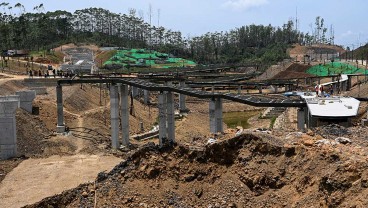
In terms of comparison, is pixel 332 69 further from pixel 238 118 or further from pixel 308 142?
pixel 308 142

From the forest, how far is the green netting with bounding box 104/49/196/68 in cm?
1738

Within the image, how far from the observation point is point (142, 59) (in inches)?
4582

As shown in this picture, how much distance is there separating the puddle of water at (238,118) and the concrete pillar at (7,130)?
96.0ft

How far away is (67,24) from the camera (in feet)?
471

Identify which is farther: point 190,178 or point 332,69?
point 332,69

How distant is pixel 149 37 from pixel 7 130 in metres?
132

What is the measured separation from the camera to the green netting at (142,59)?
356 ft

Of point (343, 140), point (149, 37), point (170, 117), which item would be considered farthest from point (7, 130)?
point (149, 37)

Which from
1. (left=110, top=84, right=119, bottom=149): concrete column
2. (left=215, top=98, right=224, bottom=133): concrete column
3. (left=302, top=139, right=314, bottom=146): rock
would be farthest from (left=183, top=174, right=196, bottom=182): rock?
(left=110, top=84, right=119, bottom=149): concrete column

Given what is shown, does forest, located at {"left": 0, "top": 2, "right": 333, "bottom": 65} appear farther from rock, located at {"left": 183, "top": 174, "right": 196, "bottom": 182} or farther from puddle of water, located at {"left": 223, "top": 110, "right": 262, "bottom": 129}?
rock, located at {"left": 183, "top": 174, "right": 196, "bottom": 182}

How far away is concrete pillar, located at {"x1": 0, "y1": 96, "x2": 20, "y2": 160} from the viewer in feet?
111

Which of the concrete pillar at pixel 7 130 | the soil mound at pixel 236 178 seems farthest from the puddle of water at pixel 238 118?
the soil mound at pixel 236 178

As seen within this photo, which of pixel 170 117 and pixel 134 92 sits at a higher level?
pixel 134 92

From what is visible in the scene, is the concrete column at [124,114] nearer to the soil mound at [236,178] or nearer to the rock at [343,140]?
the soil mound at [236,178]
